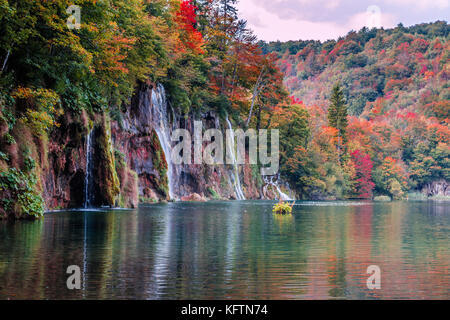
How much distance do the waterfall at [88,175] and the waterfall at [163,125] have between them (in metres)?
15.8

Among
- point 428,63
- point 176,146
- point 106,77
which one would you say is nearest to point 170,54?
point 176,146

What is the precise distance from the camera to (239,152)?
63.7 metres

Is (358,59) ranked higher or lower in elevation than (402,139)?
higher

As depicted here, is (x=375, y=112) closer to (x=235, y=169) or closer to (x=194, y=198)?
(x=235, y=169)

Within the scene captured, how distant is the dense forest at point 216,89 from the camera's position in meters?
19.8

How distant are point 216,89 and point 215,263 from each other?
2058 inches

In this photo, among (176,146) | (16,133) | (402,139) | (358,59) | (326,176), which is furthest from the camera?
(358,59)

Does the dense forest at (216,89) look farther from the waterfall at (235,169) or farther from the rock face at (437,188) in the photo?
the waterfall at (235,169)

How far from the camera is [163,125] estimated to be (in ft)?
150

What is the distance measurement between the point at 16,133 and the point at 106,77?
8969 millimetres

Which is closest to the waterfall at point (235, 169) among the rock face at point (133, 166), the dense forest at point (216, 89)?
the rock face at point (133, 166)

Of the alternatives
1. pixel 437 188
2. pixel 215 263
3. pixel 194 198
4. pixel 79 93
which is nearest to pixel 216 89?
pixel 194 198

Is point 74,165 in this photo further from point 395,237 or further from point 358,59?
point 358,59
